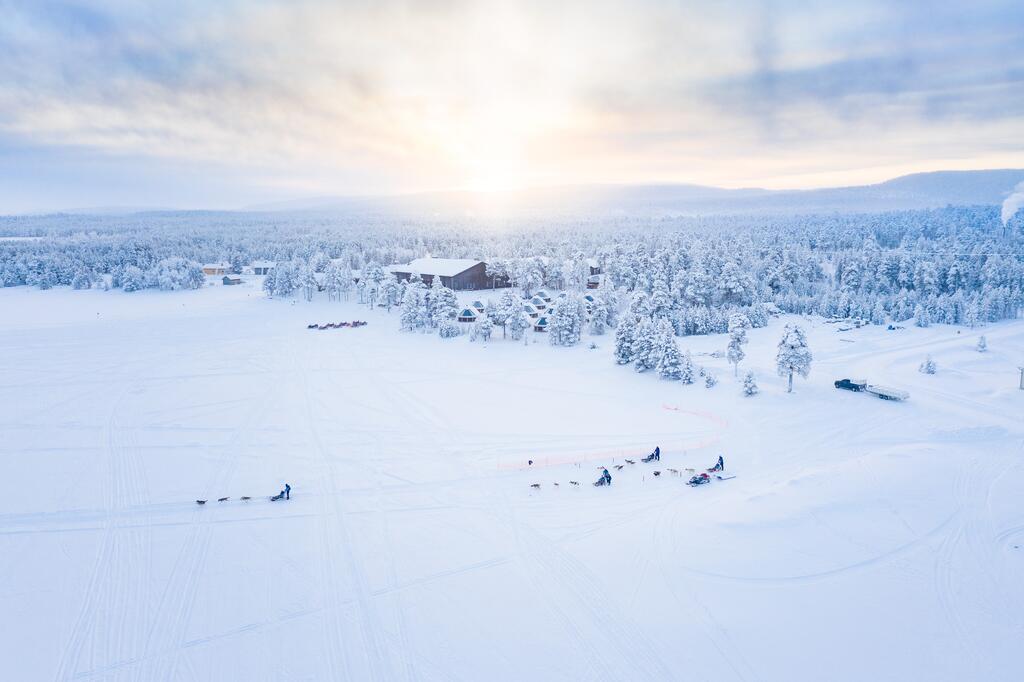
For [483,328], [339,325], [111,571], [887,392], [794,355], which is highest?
[794,355]

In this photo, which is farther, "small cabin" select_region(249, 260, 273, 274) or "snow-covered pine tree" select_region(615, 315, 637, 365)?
"small cabin" select_region(249, 260, 273, 274)

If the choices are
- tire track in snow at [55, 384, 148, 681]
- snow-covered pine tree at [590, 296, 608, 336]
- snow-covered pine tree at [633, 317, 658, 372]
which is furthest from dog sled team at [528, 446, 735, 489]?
snow-covered pine tree at [590, 296, 608, 336]

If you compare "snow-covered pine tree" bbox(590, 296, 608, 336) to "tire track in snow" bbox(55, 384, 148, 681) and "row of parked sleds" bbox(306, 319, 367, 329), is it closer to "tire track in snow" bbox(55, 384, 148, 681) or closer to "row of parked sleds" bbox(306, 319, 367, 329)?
"row of parked sleds" bbox(306, 319, 367, 329)

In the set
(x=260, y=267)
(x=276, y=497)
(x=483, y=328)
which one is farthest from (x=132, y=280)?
(x=276, y=497)

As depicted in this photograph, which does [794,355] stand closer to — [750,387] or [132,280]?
[750,387]

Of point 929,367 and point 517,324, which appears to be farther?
point 517,324

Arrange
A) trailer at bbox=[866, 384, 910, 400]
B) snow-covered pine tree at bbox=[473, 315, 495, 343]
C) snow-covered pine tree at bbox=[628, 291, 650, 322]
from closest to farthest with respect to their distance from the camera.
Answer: trailer at bbox=[866, 384, 910, 400], snow-covered pine tree at bbox=[473, 315, 495, 343], snow-covered pine tree at bbox=[628, 291, 650, 322]

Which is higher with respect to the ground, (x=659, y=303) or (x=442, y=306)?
(x=442, y=306)

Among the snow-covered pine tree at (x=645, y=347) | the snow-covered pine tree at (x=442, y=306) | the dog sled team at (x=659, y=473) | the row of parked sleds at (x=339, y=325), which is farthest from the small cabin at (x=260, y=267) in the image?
the dog sled team at (x=659, y=473)
